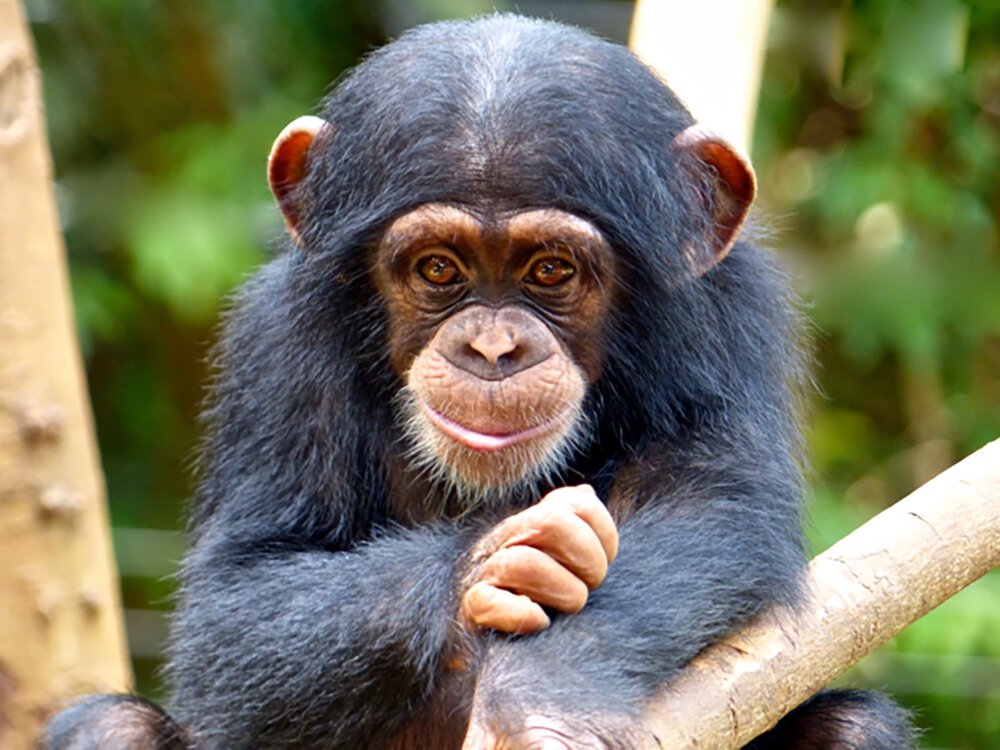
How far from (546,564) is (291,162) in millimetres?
1307

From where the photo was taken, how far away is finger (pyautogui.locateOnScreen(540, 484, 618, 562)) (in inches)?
89.5

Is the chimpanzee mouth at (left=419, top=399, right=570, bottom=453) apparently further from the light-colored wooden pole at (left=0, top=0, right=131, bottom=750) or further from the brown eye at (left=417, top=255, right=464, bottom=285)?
the light-colored wooden pole at (left=0, top=0, right=131, bottom=750)

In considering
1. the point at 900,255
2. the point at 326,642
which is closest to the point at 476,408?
the point at 326,642

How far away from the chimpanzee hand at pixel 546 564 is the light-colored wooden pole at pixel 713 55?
6.03 feet

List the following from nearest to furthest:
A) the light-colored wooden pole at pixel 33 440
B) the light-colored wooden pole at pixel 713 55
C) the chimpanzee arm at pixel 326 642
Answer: the chimpanzee arm at pixel 326 642 < the light-colored wooden pole at pixel 33 440 < the light-colored wooden pole at pixel 713 55

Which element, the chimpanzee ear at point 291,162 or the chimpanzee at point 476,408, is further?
the chimpanzee ear at point 291,162

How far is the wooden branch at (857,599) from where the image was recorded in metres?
2.24

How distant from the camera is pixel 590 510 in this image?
2.28 metres

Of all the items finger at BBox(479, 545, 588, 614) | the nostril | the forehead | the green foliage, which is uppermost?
the forehead

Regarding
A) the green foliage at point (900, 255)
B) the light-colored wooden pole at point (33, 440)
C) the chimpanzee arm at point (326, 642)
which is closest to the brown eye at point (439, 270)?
the chimpanzee arm at point (326, 642)

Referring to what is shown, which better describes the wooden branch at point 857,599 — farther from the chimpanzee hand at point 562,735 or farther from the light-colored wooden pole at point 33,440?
the light-colored wooden pole at point 33,440

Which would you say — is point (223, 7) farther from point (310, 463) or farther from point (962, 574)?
point (962, 574)

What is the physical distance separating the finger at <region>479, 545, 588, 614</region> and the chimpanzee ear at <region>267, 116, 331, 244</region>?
114cm

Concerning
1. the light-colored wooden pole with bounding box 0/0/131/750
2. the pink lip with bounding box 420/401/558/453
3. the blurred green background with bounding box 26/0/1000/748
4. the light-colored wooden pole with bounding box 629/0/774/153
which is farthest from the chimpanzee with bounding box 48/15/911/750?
the blurred green background with bounding box 26/0/1000/748
